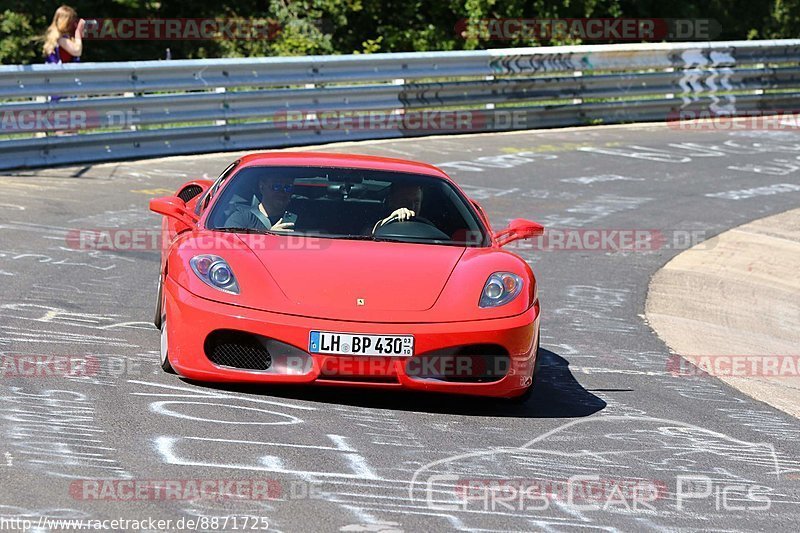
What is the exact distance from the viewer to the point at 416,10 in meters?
28.9

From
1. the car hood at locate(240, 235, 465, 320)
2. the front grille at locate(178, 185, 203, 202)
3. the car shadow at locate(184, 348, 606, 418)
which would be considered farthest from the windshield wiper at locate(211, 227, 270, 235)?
the front grille at locate(178, 185, 203, 202)

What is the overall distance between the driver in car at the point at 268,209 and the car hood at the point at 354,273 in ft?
0.77

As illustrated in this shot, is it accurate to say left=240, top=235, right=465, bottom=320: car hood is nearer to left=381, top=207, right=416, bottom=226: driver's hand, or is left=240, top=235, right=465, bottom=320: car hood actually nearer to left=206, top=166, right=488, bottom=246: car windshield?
left=206, top=166, right=488, bottom=246: car windshield

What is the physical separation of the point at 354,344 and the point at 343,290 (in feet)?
1.28

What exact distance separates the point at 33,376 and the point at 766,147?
16615mm

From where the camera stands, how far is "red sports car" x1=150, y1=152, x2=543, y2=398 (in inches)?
261

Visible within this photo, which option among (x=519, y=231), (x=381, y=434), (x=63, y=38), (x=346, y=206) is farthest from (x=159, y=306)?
(x=63, y=38)

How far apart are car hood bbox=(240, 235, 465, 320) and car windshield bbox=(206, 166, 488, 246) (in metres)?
0.18

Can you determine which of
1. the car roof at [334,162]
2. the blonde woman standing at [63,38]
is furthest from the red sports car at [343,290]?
the blonde woman standing at [63,38]

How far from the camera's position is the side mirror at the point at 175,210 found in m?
7.70

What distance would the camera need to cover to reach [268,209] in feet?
25.7

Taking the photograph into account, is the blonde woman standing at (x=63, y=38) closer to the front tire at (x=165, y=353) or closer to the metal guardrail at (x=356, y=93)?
the metal guardrail at (x=356, y=93)

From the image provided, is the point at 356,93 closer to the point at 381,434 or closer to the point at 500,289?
the point at 500,289

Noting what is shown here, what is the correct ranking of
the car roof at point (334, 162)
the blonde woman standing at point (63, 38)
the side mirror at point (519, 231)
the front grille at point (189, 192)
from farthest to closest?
1. the blonde woman standing at point (63, 38)
2. the front grille at point (189, 192)
3. the car roof at point (334, 162)
4. the side mirror at point (519, 231)
